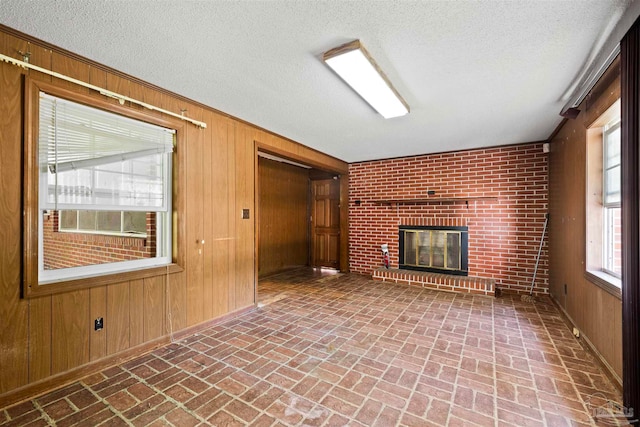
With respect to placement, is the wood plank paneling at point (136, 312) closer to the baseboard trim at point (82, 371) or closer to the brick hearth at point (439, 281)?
the baseboard trim at point (82, 371)

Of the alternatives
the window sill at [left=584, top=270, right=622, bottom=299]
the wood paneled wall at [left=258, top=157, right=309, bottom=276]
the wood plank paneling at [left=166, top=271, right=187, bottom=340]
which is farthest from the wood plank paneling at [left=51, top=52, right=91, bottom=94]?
the window sill at [left=584, top=270, right=622, bottom=299]

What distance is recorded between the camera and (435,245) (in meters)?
4.97

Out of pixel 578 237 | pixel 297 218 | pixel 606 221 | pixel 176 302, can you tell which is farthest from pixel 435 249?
pixel 176 302

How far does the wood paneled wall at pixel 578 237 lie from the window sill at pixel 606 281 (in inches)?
1.9

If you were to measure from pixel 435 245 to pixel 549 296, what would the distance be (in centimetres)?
172

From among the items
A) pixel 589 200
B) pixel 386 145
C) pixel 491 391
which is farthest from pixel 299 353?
pixel 386 145

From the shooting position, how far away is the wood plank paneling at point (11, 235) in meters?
1.73

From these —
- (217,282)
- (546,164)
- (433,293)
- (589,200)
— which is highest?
(546,164)

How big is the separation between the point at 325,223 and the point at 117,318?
4.57 metres

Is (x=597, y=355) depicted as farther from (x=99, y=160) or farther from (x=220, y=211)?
(x=99, y=160)

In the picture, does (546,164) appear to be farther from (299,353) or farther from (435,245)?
(299,353)

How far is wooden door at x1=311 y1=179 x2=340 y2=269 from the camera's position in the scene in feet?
20.6

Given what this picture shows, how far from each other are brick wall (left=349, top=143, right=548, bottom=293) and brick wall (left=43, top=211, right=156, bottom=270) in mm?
3983

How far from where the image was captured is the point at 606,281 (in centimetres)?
216
